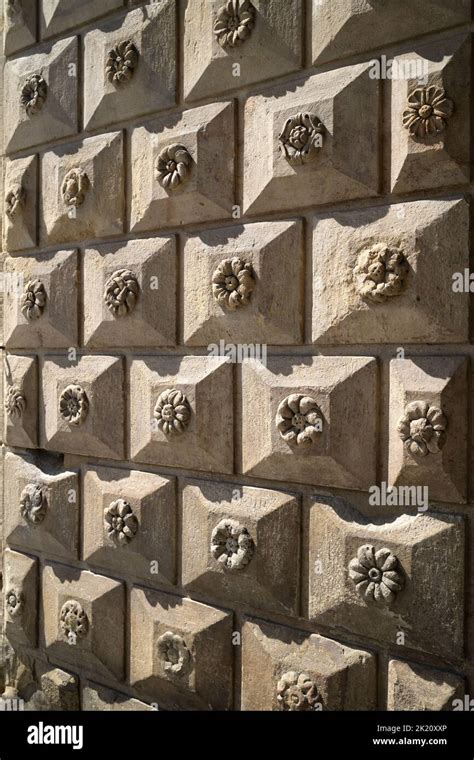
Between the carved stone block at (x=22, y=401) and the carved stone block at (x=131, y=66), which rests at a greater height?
the carved stone block at (x=131, y=66)

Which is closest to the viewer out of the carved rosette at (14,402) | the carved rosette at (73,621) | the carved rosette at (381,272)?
the carved rosette at (381,272)

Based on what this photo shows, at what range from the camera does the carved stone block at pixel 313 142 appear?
8.15 ft

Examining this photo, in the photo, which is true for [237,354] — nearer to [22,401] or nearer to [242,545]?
[242,545]

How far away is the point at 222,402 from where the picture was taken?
2.84 meters

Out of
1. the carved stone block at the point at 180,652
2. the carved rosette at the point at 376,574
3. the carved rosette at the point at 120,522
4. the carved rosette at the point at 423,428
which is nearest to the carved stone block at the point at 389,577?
the carved rosette at the point at 376,574

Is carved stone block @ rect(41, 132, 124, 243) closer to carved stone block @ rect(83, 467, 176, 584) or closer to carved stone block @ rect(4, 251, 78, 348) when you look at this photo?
carved stone block @ rect(4, 251, 78, 348)

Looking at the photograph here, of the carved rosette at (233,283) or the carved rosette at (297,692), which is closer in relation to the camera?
the carved rosette at (297,692)

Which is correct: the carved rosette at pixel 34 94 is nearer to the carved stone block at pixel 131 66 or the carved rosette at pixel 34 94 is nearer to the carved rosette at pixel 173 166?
the carved stone block at pixel 131 66

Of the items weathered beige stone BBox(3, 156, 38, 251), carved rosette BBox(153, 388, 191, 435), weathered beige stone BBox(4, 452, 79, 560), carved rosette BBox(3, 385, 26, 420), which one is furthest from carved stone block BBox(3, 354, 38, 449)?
carved rosette BBox(153, 388, 191, 435)

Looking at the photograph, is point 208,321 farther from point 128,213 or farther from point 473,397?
point 473,397

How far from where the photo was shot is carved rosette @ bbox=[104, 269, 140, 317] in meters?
3.07

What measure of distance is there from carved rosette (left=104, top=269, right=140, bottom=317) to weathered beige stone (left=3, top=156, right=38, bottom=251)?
643 mm
